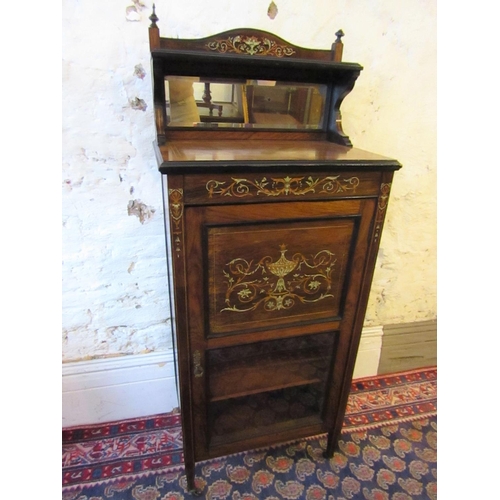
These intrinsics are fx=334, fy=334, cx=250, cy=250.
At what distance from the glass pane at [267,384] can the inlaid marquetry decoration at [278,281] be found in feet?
0.57

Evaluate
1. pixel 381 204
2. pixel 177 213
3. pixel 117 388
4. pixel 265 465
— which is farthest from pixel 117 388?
pixel 381 204

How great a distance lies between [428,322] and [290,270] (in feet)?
3.84

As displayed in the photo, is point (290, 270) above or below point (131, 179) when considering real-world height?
below

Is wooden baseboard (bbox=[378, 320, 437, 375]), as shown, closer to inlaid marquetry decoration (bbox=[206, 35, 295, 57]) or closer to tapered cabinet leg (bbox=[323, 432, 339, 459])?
tapered cabinet leg (bbox=[323, 432, 339, 459])

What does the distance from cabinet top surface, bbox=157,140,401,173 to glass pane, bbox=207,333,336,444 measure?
540 millimetres

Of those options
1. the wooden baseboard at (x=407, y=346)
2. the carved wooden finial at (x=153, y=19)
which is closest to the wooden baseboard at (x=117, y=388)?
Answer: the wooden baseboard at (x=407, y=346)

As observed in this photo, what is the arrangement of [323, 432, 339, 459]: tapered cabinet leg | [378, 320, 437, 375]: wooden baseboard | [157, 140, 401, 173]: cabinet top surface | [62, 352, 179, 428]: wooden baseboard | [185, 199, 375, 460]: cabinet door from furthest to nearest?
[378, 320, 437, 375]: wooden baseboard → [62, 352, 179, 428]: wooden baseboard → [323, 432, 339, 459]: tapered cabinet leg → [185, 199, 375, 460]: cabinet door → [157, 140, 401, 173]: cabinet top surface

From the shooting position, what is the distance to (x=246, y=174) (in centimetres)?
74

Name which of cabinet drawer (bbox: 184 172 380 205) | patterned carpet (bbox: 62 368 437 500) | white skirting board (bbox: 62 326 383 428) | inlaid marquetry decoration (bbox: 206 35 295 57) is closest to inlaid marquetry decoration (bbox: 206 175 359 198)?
cabinet drawer (bbox: 184 172 380 205)

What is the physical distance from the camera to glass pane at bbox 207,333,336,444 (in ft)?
3.43

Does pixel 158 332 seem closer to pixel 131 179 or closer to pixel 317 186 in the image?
pixel 131 179

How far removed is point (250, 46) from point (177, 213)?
58 centimetres

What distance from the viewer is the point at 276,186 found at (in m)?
0.78
